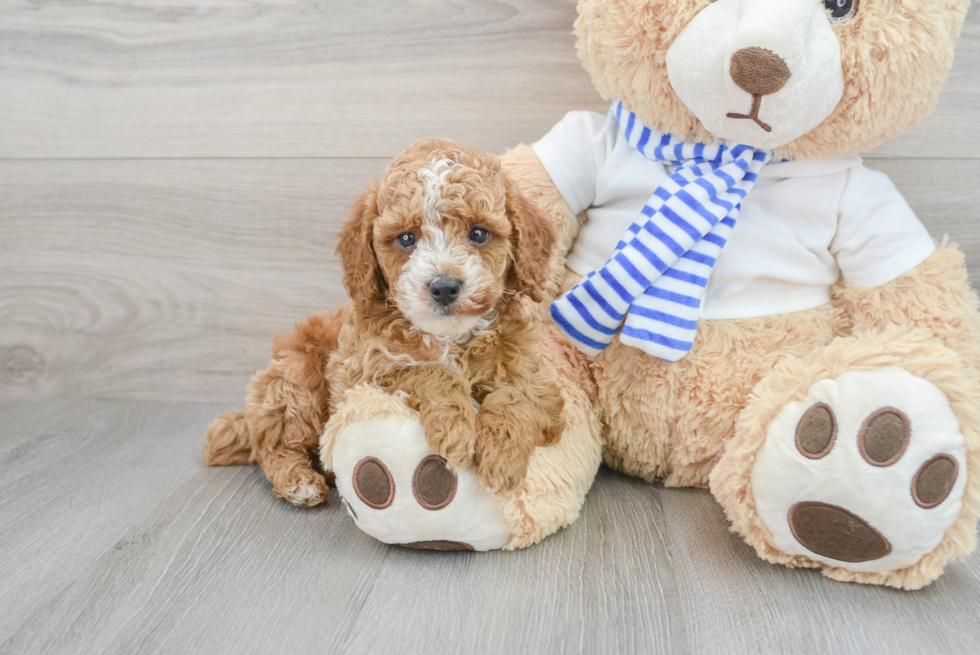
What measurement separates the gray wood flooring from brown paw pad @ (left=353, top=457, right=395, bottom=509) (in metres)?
0.12

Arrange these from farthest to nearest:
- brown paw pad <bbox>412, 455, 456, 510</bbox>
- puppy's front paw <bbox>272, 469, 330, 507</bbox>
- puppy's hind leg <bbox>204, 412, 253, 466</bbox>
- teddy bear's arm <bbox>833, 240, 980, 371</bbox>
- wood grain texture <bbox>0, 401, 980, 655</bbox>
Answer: puppy's hind leg <bbox>204, 412, 253, 466</bbox> → puppy's front paw <bbox>272, 469, 330, 507</bbox> → teddy bear's arm <bbox>833, 240, 980, 371</bbox> → brown paw pad <bbox>412, 455, 456, 510</bbox> → wood grain texture <bbox>0, 401, 980, 655</bbox>

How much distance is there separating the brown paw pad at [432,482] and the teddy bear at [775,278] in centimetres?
36

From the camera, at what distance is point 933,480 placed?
934mm

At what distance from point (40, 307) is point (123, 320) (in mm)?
234

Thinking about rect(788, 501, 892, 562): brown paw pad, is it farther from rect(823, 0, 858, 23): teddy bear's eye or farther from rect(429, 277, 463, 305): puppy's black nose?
rect(823, 0, 858, 23): teddy bear's eye

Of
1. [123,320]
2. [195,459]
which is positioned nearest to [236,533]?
[195,459]

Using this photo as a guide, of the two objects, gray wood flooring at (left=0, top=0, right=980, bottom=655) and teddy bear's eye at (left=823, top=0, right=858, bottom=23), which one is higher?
teddy bear's eye at (left=823, top=0, right=858, bottom=23)

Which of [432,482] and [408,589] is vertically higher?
[432,482]

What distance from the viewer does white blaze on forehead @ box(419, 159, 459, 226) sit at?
101cm

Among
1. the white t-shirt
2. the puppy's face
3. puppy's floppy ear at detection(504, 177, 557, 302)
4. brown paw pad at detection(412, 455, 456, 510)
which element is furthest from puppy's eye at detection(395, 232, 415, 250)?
the white t-shirt

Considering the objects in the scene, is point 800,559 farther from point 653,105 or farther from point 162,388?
point 162,388

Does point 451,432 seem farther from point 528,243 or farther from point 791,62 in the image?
point 791,62

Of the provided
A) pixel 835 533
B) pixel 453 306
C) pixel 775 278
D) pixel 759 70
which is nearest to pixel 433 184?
pixel 453 306

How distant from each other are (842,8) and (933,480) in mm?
687
